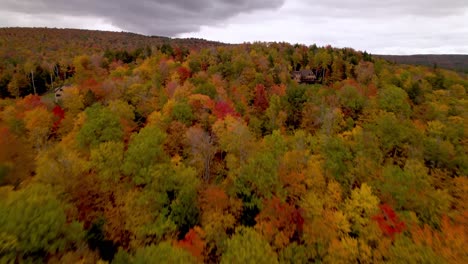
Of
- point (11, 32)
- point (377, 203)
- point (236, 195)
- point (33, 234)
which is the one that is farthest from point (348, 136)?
point (11, 32)

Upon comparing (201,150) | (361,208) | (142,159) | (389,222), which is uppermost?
(142,159)

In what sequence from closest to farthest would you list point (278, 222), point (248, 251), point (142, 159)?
point (248, 251) < point (278, 222) < point (142, 159)

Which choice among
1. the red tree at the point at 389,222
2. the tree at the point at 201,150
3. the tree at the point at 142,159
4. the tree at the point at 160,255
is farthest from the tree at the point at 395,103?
the tree at the point at 160,255

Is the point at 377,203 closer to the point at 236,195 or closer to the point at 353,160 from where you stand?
the point at 353,160

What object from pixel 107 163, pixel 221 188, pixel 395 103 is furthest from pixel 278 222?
pixel 395 103

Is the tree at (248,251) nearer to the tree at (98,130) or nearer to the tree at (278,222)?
the tree at (278,222)

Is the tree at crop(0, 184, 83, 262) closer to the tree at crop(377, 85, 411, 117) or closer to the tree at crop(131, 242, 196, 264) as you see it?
the tree at crop(131, 242, 196, 264)

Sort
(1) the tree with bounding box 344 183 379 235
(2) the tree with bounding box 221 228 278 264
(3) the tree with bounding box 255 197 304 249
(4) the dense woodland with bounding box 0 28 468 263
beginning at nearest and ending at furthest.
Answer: (2) the tree with bounding box 221 228 278 264, (4) the dense woodland with bounding box 0 28 468 263, (3) the tree with bounding box 255 197 304 249, (1) the tree with bounding box 344 183 379 235

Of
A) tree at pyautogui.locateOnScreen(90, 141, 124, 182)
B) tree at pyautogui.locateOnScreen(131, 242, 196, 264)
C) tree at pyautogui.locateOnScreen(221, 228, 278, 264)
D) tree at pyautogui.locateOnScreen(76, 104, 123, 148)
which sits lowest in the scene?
tree at pyautogui.locateOnScreen(221, 228, 278, 264)

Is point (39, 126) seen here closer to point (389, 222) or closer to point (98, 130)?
point (98, 130)

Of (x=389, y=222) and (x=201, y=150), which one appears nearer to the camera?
(x=389, y=222)

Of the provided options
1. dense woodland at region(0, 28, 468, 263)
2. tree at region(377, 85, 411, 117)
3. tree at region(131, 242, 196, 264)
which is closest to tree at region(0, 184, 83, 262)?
dense woodland at region(0, 28, 468, 263)

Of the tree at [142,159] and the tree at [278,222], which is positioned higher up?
the tree at [142,159]
